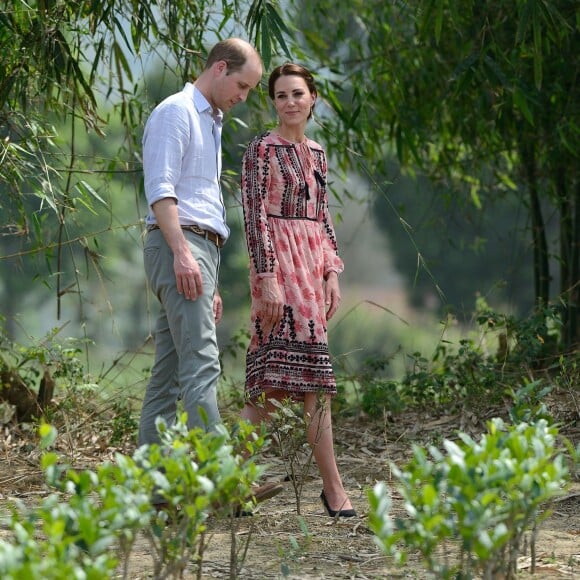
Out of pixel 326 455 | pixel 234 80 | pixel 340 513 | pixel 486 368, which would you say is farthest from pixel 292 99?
pixel 486 368

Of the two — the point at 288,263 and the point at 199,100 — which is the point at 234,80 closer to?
the point at 199,100

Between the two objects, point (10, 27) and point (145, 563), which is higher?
point (10, 27)

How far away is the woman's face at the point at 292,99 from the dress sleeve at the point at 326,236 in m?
0.18

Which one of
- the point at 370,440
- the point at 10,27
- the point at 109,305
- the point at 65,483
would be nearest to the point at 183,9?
the point at 10,27

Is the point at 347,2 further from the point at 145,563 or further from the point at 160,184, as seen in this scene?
the point at 145,563

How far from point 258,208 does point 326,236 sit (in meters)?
0.29

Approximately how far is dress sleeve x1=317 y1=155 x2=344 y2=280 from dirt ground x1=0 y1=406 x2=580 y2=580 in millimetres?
642

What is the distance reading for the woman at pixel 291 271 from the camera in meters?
3.27

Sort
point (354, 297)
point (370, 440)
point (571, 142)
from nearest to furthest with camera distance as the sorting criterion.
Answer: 1. point (370, 440)
2. point (571, 142)
3. point (354, 297)

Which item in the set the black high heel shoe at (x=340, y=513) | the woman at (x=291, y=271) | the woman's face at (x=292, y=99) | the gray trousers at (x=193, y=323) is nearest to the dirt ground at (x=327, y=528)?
the black high heel shoe at (x=340, y=513)

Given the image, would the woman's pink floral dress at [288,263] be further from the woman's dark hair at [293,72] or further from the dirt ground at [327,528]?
the dirt ground at [327,528]

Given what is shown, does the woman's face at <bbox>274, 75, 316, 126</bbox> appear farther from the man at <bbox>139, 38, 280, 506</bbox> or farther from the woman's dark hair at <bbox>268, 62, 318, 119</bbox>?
the man at <bbox>139, 38, 280, 506</bbox>

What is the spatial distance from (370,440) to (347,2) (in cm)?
249

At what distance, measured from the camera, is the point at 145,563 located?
271 cm
